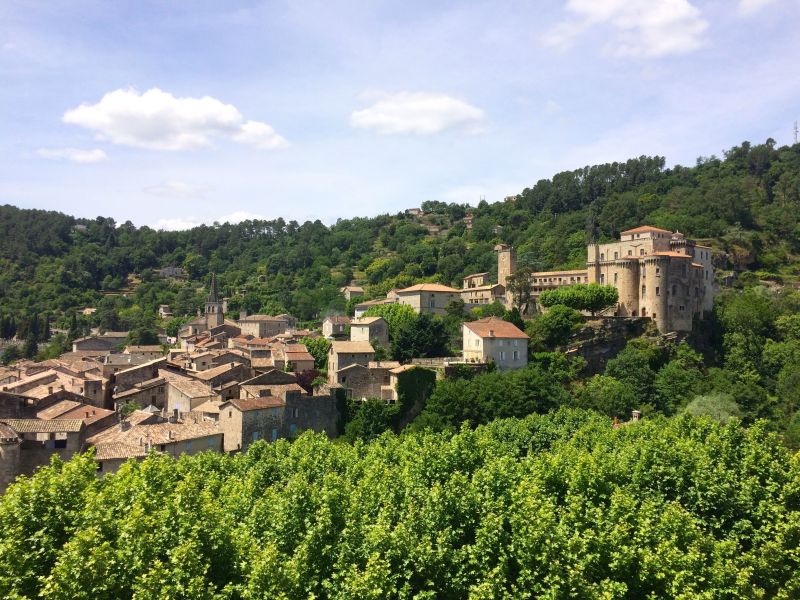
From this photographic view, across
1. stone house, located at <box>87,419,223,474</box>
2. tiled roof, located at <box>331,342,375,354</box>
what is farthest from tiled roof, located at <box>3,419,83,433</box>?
tiled roof, located at <box>331,342,375,354</box>

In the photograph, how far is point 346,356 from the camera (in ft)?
172

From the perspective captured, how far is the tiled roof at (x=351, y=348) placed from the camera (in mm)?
52469

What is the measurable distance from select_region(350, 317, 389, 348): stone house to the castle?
55.3ft

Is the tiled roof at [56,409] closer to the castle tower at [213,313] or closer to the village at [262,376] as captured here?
the village at [262,376]

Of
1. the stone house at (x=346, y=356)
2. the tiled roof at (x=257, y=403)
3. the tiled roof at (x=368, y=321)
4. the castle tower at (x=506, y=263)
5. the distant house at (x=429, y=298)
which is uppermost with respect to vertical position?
the castle tower at (x=506, y=263)

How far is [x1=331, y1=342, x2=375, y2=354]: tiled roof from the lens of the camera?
52469 millimetres

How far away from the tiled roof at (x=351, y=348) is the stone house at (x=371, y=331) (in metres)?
7.34

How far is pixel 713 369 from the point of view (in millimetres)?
61062

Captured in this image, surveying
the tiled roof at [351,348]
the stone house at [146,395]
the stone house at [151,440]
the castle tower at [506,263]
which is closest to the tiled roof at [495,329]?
the tiled roof at [351,348]

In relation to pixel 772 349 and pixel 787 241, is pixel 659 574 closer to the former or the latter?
pixel 772 349

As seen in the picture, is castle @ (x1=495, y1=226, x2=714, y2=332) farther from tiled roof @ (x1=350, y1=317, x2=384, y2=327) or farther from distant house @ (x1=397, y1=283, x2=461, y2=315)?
tiled roof @ (x1=350, y1=317, x2=384, y2=327)

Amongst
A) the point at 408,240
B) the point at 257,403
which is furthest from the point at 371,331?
the point at 408,240

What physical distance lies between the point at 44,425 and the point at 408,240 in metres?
116

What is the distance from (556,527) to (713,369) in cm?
4807
